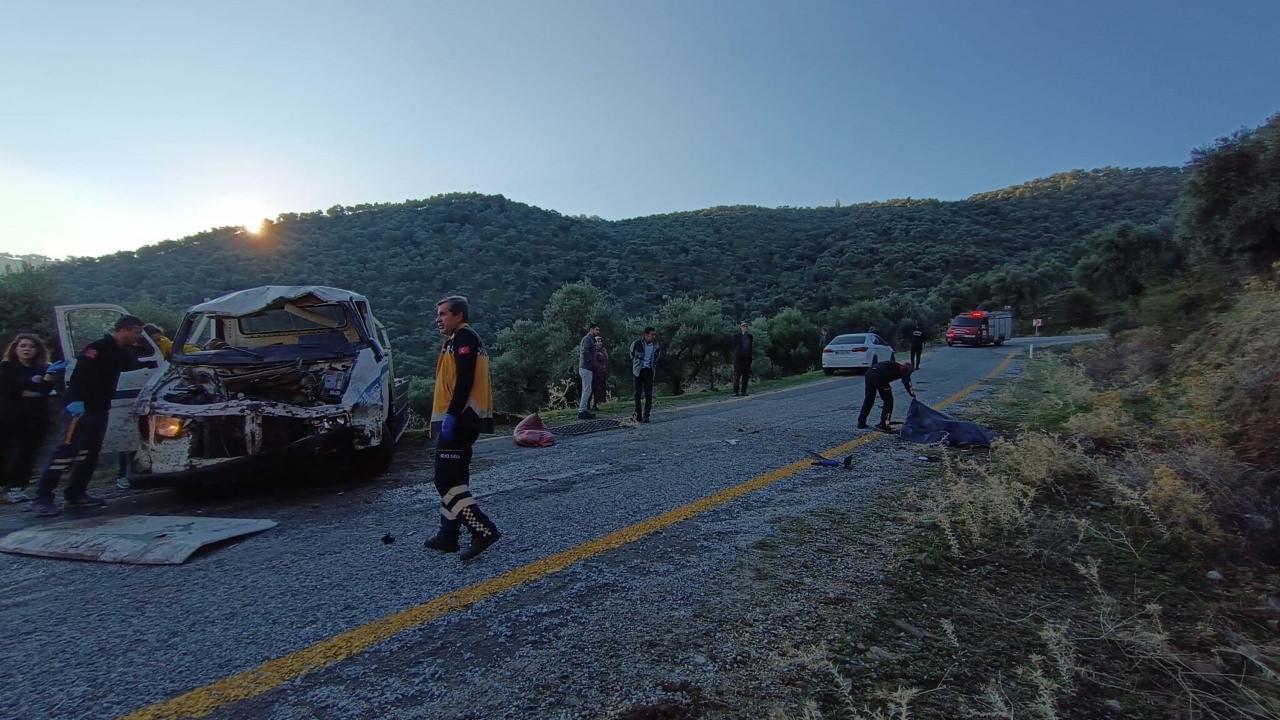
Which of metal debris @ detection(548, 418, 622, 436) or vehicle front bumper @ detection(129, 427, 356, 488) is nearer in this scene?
vehicle front bumper @ detection(129, 427, 356, 488)

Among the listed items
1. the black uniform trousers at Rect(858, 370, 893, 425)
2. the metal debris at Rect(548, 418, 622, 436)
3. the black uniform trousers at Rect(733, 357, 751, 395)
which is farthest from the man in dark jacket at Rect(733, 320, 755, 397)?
the black uniform trousers at Rect(858, 370, 893, 425)

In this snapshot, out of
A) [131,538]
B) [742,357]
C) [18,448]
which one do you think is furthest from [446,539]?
[742,357]

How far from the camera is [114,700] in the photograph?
218cm

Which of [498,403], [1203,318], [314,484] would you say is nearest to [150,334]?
[314,484]

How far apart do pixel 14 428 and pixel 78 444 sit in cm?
137

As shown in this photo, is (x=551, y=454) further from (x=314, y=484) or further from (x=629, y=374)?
(x=629, y=374)

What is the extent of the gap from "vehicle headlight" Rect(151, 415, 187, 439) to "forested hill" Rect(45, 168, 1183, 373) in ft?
57.0

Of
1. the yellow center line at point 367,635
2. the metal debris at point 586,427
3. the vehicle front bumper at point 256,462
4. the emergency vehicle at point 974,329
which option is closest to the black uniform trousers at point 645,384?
the metal debris at point 586,427

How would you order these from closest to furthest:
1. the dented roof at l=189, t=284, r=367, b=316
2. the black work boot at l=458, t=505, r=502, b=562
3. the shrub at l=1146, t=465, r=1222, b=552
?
the shrub at l=1146, t=465, r=1222, b=552 → the black work boot at l=458, t=505, r=502, b=562 → the dented roof at l=189, t=284, r=367, b=316

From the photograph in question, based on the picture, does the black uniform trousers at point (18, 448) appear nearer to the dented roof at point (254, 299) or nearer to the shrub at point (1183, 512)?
the dented roof at point (254, 299)

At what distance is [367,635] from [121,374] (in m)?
5.27

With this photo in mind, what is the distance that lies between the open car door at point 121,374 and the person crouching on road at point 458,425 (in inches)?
139

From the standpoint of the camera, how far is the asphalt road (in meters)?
2.19

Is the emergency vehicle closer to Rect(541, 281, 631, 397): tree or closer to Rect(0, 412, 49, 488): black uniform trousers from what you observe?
Rect(541, 281, 631, 397): tree
